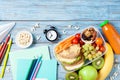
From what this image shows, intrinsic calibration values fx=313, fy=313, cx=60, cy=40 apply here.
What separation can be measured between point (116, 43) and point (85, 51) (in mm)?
117

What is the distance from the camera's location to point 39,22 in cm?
114

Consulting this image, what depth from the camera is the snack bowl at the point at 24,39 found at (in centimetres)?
113

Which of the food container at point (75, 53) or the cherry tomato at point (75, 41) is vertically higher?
the cherry tomato at point (75, 41)

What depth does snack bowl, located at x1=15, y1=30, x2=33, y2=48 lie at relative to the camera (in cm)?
113

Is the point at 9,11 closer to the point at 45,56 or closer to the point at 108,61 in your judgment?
the point at 45,56

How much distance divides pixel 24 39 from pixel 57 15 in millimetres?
148

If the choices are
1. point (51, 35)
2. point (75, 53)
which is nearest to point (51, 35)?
point (51, 35)

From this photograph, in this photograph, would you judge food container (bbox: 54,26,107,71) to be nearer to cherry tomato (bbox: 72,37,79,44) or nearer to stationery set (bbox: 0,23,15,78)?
cherry tomato (bbox: 72,37,79,44)

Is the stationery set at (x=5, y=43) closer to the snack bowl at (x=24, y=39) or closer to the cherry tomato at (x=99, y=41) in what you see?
the snack bowl at (x=24, y=39)

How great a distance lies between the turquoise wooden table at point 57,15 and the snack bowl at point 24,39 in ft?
0.06

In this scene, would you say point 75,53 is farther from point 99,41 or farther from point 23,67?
point 23,67

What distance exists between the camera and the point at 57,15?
3.74 ft

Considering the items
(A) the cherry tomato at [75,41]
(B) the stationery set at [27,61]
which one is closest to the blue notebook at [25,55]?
(B) the stationery set at [27,61]

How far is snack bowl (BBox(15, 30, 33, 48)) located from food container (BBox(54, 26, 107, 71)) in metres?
0.10
